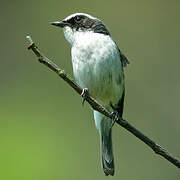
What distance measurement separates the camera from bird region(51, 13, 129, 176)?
17.6ft

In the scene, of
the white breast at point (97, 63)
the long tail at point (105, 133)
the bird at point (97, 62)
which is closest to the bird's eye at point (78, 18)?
the bird at point (97, 62)

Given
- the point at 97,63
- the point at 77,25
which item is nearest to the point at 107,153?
the point at 97,63

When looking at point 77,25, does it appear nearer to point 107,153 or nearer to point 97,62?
point 97,62

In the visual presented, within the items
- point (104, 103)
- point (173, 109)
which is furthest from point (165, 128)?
point (104, 103)

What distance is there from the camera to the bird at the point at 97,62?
212 inches

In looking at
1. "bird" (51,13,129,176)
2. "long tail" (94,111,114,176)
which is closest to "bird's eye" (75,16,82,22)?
"bird" (51,13,129,176)

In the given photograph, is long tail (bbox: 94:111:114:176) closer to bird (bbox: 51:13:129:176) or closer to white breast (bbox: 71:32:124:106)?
bird (bbox: 51:13:129:176)

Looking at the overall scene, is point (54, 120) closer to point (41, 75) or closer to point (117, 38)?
point (41, 75)

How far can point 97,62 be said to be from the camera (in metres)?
5.34

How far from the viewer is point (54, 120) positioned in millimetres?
7461

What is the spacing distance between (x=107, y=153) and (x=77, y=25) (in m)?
1.47

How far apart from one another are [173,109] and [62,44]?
7.18ft

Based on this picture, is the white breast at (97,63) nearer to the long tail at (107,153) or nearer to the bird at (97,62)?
the bird at (97,62)

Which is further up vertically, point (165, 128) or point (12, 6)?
point (12, 6)
